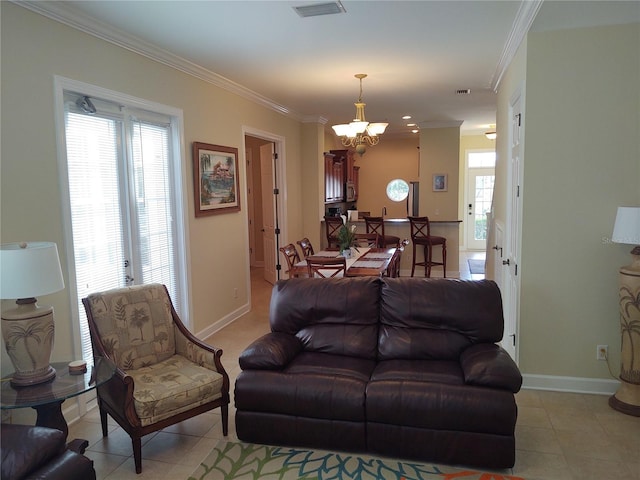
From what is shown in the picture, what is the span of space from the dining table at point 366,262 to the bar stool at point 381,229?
1418 mm

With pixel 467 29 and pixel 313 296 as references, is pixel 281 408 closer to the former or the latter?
pixel 313 296

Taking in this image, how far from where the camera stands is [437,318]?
307 cm

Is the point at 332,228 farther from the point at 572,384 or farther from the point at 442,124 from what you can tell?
the point at 572,384

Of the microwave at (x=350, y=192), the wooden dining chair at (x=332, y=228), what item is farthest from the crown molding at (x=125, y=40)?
the microwave at (x=350, y=192)

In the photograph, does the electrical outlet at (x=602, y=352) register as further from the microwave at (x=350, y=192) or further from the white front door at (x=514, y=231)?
the microwave at (x=350, y=192)

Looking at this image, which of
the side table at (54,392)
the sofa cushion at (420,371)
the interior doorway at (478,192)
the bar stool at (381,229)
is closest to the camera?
the side table at (54,392)

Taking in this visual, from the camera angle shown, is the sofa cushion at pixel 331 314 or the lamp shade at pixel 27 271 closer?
the lamp shade at pixel 27 271

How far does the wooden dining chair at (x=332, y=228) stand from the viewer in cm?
763

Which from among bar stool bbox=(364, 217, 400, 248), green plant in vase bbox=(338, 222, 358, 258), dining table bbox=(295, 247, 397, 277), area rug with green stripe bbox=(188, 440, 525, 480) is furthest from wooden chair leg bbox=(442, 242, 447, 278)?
area rug with green stripe bbox=(188, 440, 525, 480)

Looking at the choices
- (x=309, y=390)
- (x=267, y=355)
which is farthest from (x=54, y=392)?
(x=309, y=390)

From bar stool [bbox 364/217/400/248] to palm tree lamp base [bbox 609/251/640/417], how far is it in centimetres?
416

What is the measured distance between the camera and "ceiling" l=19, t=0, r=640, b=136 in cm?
299

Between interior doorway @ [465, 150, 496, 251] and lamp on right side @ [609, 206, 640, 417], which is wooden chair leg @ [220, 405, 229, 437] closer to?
lamp on right side @ [609, 206, 640, 417]

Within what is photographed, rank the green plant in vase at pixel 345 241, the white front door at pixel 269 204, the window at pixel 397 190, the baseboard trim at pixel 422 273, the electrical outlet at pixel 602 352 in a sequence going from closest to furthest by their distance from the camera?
the electrical outlet at pixel 602 352 → the green plant in vase at pixel 345 241 → the white front door at pixel 269 204 → the baseboard trim at pixel 422 273 → the window at pixel 397 190
